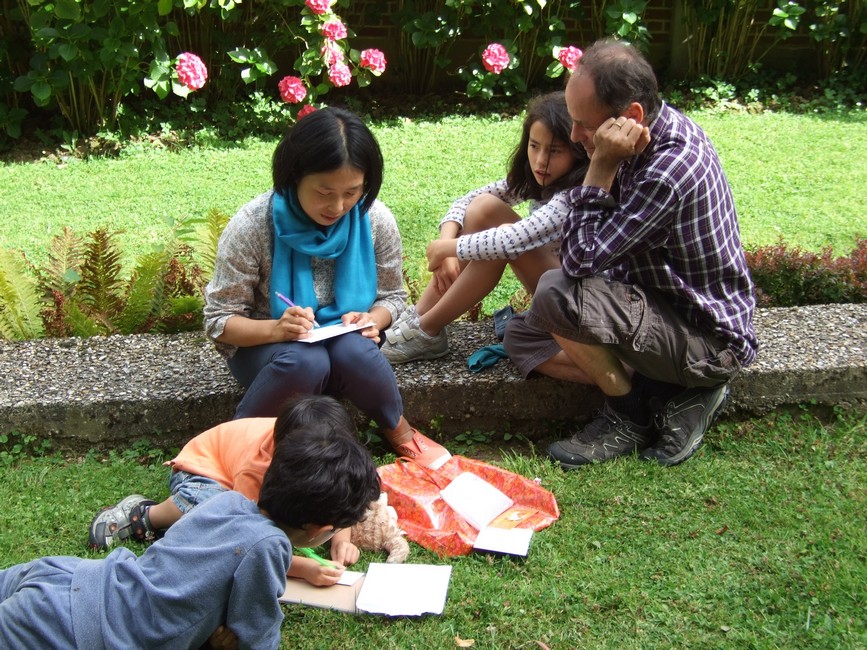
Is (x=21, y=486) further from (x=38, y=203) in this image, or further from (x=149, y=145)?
(x=149, y=145)

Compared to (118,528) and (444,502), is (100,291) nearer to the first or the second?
(118,528)

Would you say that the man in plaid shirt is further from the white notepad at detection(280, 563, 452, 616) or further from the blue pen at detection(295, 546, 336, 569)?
the blue pen at detection(295, 546, 336, 569)

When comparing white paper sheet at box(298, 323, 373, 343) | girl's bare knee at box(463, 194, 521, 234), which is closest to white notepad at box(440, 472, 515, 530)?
white paper sheet at box(298, 323, 373, 343)

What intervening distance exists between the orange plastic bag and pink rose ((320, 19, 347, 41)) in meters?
4.79

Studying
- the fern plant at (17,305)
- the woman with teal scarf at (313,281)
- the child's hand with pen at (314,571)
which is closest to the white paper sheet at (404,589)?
the child's hand with pen at (314,571)

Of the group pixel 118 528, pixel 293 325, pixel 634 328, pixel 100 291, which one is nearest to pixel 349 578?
pixel 118 528

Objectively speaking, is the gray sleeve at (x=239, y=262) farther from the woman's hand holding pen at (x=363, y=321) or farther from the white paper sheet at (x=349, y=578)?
the white paper sheet at (x=349, y=578)

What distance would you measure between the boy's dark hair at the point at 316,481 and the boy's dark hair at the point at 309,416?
0.09m

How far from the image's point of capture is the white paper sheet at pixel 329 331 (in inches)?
128

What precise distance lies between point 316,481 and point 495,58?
610 cm

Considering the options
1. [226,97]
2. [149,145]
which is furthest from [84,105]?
[226,97]

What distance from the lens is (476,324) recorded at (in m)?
4.35

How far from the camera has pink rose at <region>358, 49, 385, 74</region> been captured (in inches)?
299

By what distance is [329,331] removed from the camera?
3.31 metres
